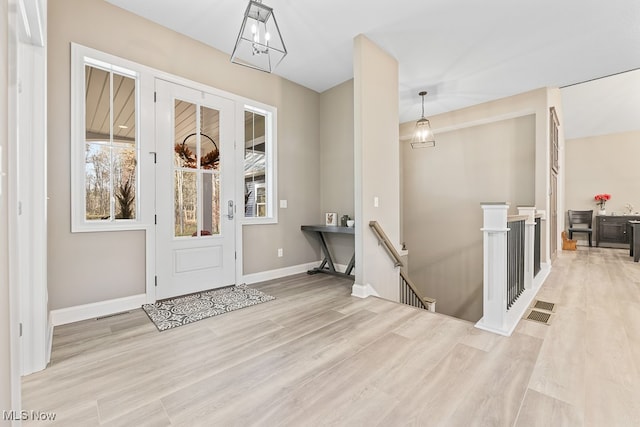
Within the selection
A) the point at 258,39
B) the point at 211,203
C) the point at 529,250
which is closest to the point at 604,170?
the point at 529,250

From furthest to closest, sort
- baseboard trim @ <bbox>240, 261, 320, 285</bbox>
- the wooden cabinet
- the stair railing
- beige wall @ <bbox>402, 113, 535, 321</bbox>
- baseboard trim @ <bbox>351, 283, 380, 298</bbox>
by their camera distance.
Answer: the wooden cabinet < beige wall @ <bbox>402, 113, 535, 321</bbox> < baseboard trim @ <bbox>240, 261, 320, 285</bbox> < the stair railing < baseboard trim @ <bbox>351, 283, 380, 298</bbox>

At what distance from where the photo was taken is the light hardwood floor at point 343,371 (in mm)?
1371

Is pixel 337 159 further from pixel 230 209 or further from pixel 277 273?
pixel 277 273

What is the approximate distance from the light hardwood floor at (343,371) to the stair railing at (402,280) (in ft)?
2.81

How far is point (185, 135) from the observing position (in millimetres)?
3188

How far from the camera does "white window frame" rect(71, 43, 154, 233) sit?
247 centimetres

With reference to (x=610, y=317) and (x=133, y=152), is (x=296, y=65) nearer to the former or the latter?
(x=133, y=152)

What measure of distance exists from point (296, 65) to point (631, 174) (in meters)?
8.70

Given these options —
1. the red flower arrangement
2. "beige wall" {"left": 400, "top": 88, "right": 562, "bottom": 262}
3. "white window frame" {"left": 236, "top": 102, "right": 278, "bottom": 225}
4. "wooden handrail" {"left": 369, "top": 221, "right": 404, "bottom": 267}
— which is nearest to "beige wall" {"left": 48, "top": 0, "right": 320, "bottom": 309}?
"white window frame" {"left": 236, "top": 102, "right": 278, "bottom": 225}

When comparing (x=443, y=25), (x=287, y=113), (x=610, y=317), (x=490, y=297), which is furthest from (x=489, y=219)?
(x=287, y=113)

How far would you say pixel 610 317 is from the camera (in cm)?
252

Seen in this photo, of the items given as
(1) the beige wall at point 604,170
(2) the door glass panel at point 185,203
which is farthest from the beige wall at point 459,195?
(2) the door glass panel at point 185,203

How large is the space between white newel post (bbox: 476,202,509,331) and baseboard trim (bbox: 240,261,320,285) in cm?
253

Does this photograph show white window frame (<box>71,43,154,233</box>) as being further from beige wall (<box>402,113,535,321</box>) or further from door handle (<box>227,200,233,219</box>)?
beige wall (<box>402,113,535,321</box>)
